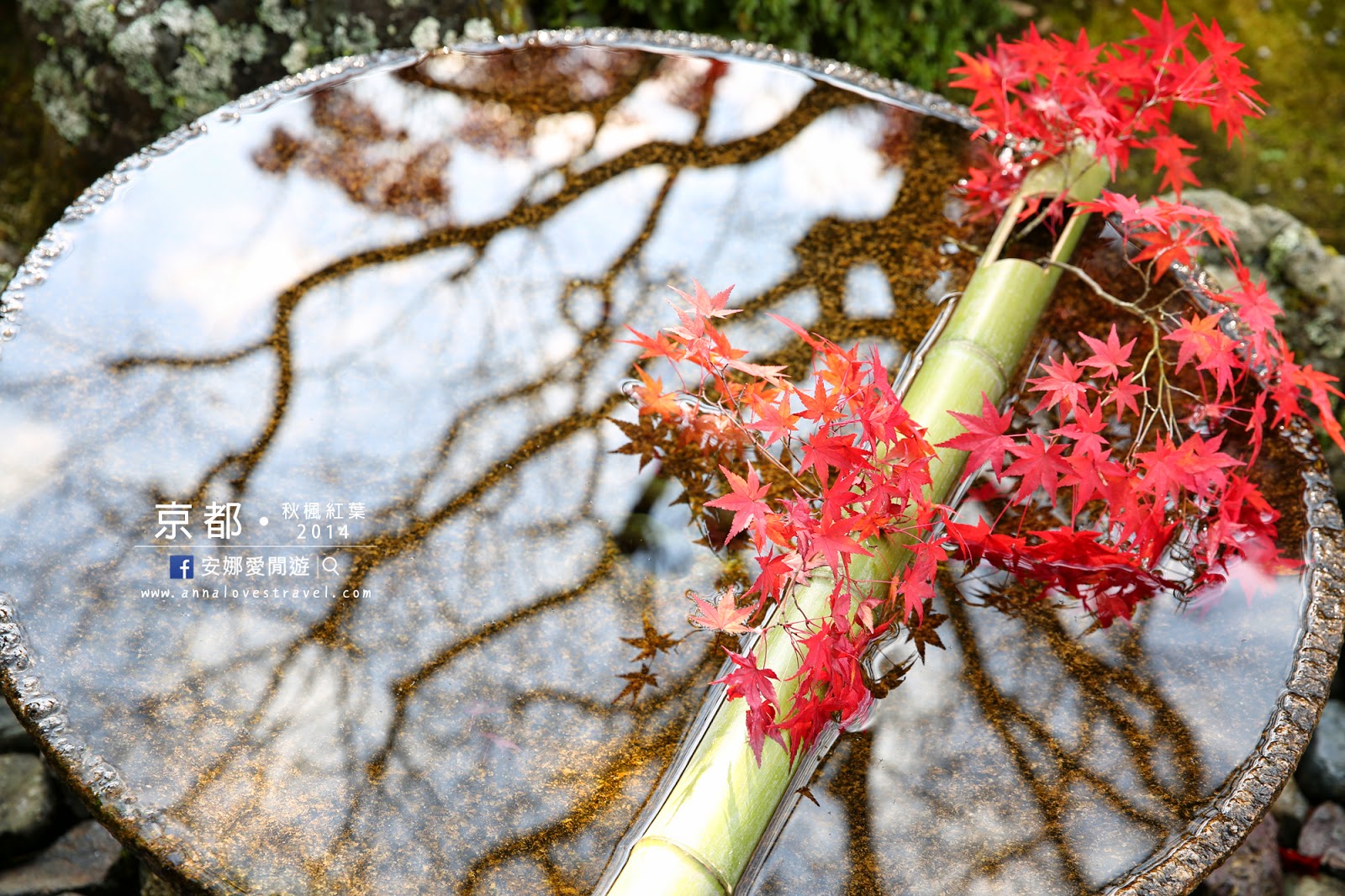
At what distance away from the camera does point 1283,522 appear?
205cm

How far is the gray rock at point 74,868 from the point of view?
8.45ft

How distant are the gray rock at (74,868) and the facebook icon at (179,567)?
112 centimetres

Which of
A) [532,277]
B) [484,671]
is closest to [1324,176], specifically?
[532,277]

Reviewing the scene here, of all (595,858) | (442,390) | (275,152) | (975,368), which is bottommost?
(595,858)

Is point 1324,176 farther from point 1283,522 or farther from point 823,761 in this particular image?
point 823,761

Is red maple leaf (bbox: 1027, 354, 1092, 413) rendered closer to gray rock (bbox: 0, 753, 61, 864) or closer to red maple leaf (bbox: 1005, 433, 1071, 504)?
red maple leaf (bbox: 1005, 433, 1071, 504)

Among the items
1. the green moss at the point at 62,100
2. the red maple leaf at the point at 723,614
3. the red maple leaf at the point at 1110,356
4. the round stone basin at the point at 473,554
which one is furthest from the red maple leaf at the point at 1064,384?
the green moss at the point at 62,100

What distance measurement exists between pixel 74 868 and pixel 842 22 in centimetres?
388

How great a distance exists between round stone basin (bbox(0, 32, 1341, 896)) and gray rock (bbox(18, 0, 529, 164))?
756 millimetres

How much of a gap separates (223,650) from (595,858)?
720mm

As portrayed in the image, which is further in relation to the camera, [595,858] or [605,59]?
[605,59]

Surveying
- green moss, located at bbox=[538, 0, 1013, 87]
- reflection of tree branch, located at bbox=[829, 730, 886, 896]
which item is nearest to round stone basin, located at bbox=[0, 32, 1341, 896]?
reflection of tree branch, located at bbox=[829, 730, 886, 896]

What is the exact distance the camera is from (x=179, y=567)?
1857 mm

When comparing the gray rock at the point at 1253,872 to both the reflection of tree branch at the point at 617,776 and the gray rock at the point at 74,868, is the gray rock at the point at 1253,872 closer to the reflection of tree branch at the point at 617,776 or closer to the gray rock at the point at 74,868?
the reflection of tree branch at the point at 617,776
